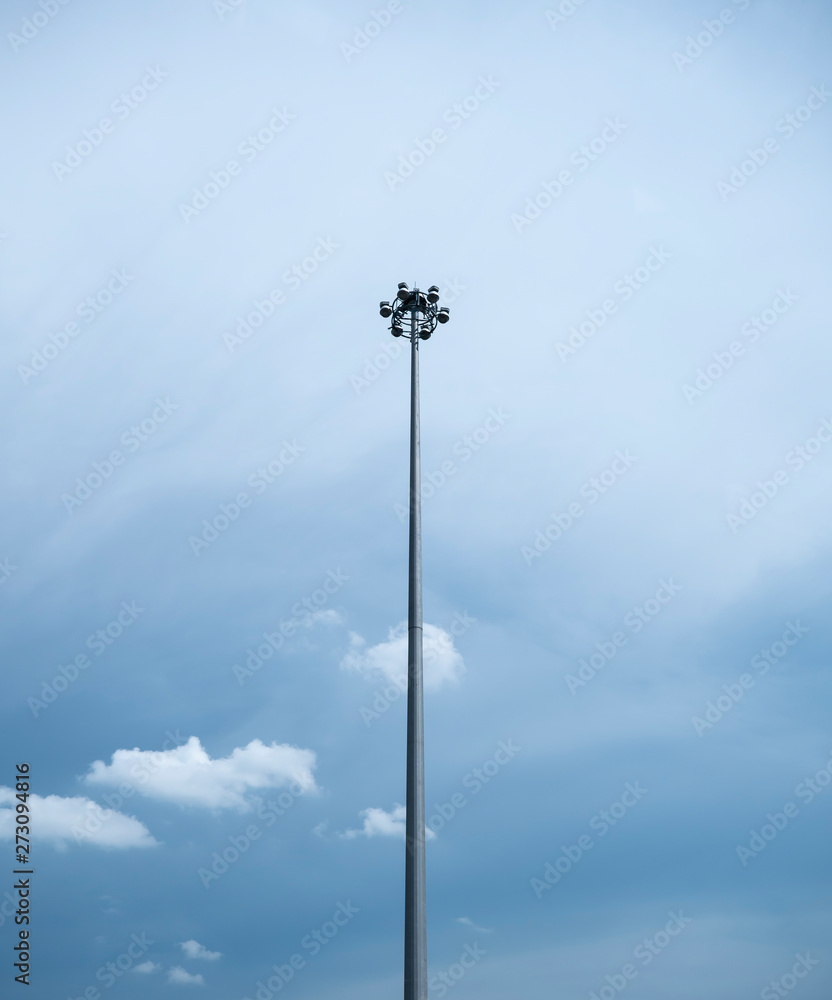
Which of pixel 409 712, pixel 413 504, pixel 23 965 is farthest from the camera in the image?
pixel 23 965

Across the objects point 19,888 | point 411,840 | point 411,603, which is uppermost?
point 411,603

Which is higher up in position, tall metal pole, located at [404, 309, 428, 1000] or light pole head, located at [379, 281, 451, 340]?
light pole head, located at [379, 281, 451, 340]

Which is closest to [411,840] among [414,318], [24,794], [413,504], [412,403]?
Answer: [413,504]

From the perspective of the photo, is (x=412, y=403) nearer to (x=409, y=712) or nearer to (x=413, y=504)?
(x=413, y=504)

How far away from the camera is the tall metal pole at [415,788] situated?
41.2 feet

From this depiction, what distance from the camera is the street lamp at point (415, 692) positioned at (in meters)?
12.6

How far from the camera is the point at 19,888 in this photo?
25844 mm

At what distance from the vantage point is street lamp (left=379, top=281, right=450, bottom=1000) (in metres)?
12.6

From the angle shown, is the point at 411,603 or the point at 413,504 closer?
the point at 411,603

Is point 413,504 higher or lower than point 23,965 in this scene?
higher

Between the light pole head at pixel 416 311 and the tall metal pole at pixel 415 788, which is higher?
the light pole head at pixel 416 311

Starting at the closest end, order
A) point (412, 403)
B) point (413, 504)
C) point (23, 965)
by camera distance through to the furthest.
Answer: point (413, 504) → point (412, 403) → point (23, 965)

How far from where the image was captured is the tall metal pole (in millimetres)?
12555

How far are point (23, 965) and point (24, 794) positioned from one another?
16.9 feet
